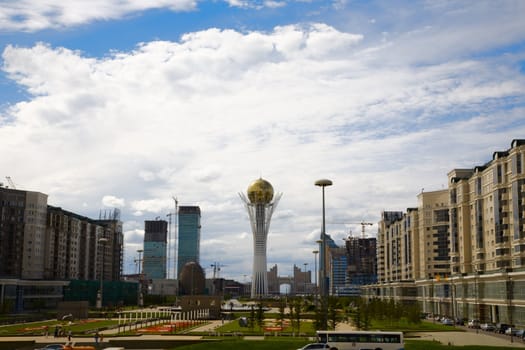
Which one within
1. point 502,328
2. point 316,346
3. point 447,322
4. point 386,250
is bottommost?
point 447,322

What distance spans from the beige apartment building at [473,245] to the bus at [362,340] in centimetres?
3588

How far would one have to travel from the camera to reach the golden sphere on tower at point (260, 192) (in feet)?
576

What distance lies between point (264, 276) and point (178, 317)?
76.3 metres

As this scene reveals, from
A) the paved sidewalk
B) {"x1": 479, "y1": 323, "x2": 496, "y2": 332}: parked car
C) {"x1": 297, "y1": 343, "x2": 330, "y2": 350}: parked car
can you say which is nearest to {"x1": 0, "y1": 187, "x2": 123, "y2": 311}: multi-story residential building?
the paved sidewalk

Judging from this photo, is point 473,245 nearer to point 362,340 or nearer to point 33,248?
point 362,340

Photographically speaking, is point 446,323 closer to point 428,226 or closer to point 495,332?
point 495,332

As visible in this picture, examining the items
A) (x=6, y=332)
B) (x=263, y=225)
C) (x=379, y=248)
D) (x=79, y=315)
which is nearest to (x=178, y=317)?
(x=79, y=315)

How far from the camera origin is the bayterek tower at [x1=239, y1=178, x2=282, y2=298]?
172875mm

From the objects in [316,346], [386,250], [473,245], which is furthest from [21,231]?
[316,346]

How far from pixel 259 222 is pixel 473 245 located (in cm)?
7591

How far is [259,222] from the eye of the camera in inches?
6831

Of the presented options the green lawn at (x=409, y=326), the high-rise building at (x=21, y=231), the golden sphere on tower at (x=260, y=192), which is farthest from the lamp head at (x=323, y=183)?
the golden sphere on tower at (x=260, y=192)

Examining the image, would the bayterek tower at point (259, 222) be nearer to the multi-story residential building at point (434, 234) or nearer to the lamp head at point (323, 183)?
the multi-story residential building at point (434, 234)

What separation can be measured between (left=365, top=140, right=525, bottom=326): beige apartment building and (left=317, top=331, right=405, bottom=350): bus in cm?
3588
